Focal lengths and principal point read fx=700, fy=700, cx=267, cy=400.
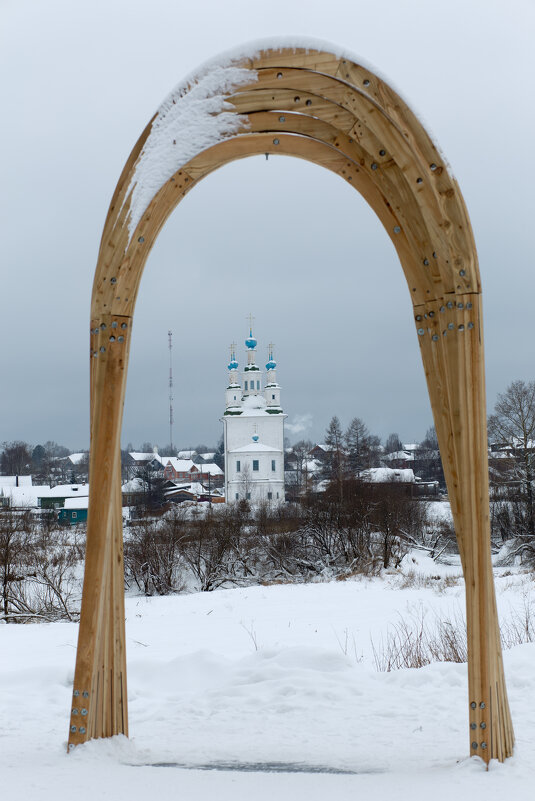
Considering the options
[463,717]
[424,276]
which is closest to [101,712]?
[463,717]

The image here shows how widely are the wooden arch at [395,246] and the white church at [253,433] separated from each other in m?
40.5

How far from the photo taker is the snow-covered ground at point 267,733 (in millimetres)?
3482

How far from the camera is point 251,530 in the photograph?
100 ft

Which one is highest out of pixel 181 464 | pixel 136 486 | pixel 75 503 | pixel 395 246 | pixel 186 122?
pixel 181 464

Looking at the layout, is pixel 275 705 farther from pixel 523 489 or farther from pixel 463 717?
pixel 523 489

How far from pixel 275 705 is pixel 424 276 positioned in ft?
10.2

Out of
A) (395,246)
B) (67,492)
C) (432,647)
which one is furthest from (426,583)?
(67,492)

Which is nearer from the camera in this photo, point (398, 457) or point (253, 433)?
point (253, 433)

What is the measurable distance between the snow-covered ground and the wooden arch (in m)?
0.29

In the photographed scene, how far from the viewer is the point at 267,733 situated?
4422 millimetres

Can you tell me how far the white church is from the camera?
150ft

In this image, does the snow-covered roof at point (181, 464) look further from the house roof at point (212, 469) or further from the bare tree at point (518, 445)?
the bare tree at point (518, 445)

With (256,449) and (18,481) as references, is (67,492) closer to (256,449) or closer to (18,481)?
(256,449)

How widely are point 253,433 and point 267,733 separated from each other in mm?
43308
